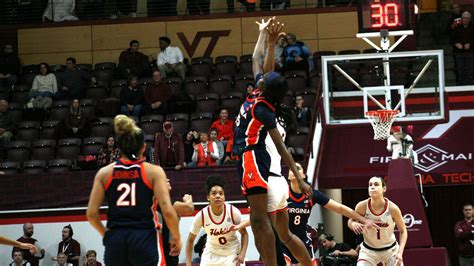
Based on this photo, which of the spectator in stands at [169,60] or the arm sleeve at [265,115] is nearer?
the arm sleeve at [265,115]

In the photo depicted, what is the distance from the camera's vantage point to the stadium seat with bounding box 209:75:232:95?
22.9m

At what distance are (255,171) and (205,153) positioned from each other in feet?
32.6

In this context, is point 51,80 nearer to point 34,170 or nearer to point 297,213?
point 34,170

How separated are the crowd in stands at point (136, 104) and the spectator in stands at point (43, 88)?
0.02m

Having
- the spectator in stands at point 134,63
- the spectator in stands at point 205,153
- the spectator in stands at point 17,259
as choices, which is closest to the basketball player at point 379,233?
the spectator in stands at point 205,153

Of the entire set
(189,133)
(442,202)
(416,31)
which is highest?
(416,31)

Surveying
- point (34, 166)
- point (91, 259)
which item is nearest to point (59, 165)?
point (34, 166)

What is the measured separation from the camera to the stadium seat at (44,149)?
21688mm

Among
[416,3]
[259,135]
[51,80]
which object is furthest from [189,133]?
[259,135]

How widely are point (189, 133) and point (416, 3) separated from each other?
6472 millimetres

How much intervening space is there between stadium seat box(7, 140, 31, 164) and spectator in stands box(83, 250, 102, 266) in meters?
3.46

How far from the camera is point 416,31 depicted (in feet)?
79.1

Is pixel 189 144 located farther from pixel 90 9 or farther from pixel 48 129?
pixel 90 9

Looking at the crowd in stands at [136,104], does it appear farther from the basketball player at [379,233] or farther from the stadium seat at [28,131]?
the basketball player at [379,233]
